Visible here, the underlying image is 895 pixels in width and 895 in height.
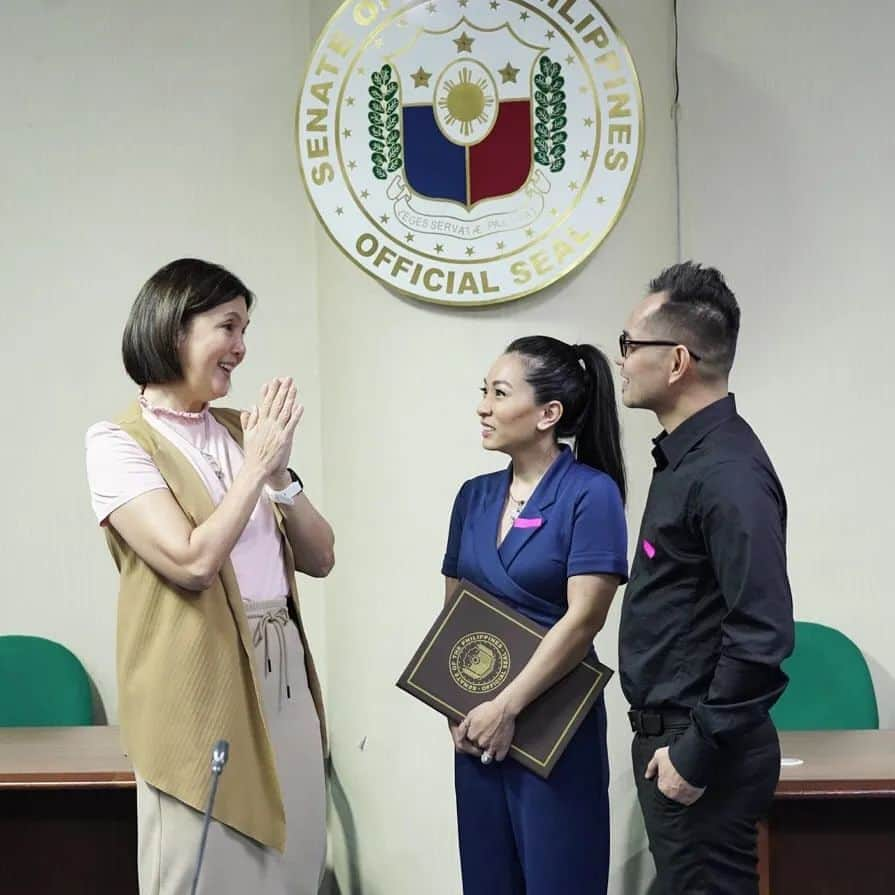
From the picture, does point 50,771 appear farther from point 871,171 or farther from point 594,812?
point 871,171

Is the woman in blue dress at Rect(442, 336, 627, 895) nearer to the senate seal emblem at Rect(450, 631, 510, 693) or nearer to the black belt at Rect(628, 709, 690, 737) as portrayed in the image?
the senate seal emblem at Rect(450, 631, 510, 693)

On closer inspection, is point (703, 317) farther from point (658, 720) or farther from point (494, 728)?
point (494, 728)

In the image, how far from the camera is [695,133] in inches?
139

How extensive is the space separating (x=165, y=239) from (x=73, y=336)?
368mm

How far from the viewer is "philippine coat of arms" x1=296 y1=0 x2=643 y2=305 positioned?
10.7 feet

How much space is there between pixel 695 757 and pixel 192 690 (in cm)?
77

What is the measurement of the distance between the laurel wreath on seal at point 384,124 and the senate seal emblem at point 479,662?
1.41 metres

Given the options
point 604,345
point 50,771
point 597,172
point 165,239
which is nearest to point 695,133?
point 597,172

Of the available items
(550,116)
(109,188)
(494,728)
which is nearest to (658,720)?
(494,728)

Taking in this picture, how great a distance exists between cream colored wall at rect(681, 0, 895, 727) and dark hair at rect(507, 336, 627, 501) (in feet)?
3.42

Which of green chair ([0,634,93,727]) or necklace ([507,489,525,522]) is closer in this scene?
necklace ([507,489,525,522])

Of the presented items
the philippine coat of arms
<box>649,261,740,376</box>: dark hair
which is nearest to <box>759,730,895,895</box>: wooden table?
<box>649,261,740,376</box>: dark hair

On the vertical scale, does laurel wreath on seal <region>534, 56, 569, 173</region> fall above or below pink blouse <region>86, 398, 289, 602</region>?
above

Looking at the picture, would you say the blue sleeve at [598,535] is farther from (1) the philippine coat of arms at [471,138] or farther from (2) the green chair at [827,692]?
(2) the green chair at [827,692]
